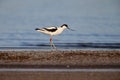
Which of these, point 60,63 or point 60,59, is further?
point 60,59

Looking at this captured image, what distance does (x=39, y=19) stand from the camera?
1136 inches

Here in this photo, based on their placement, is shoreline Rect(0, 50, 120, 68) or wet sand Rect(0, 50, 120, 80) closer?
wet sand Rect(0, 50, 120, 80)

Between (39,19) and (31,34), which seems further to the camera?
(39,19)

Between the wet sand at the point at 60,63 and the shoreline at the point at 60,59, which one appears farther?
the shoreline at the point at 60,59

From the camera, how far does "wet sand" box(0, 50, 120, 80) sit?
11453 millimetres

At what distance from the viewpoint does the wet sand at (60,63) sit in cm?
1145

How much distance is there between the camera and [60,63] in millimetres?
13812

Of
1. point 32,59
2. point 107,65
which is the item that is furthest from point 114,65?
point 32,59

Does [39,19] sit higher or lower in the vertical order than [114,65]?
higher
